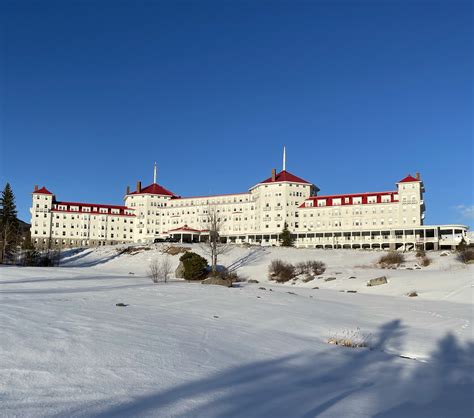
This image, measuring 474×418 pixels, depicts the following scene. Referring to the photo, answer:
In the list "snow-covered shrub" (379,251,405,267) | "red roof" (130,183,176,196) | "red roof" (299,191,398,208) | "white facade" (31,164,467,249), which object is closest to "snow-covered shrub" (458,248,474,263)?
"snow-covered shrub" (379,251,405,267)

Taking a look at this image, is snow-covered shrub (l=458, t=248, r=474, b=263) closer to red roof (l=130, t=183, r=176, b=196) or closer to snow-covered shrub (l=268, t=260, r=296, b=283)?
snow-covered shrub (l=268, t=260, r=296, b=283)

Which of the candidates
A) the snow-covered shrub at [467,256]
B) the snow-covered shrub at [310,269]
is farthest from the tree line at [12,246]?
the snow-covered shrub at [467,256]

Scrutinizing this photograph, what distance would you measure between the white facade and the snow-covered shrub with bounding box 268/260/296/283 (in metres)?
39.0

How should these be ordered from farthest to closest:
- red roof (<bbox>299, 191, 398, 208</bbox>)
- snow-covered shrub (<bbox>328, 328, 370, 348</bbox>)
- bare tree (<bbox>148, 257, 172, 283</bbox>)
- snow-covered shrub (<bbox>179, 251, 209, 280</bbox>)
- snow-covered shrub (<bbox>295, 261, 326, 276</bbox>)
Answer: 1. red roof (<bbox>299, 191, 398, 208</bbox>)
2. snow-covered shrub (<bbox>295, 261, 326, 276</bbox>)
3. snow-covered shrub (<bbox>179, 251, 209, 280</bbox>)
4. bare tree (<bbox>148, 257, 172, 283</bbox>)
5. snow-covered shrub (<bbox>328, 328, 370, 348</bbox>)

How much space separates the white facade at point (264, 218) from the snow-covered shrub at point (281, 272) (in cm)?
3899

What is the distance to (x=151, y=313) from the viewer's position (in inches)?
527

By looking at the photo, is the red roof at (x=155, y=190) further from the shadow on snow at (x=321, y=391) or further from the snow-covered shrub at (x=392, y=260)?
the shadow on snow at (x=321, y=391)

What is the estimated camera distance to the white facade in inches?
3760

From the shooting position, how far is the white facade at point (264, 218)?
95.5 meters

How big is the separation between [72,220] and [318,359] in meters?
123

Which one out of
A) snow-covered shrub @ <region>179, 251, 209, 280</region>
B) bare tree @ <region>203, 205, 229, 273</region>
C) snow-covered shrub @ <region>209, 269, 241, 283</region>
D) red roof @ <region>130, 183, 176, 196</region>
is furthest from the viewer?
red roof @ <region>130, 183, 176, 196</region>

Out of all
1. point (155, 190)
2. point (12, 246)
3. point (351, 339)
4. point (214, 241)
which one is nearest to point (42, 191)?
point (155, 190)

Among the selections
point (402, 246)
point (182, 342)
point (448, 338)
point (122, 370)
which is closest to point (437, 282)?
point (448, 338)

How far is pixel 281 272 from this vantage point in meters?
50.9
